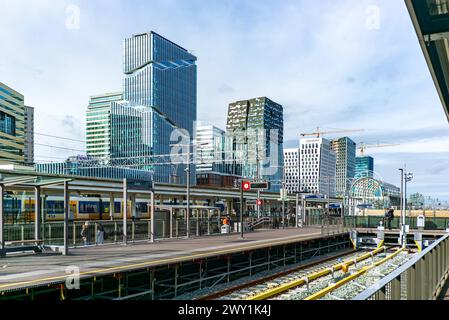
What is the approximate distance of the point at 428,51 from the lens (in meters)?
6.72

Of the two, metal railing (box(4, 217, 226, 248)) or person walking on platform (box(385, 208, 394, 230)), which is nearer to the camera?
metal railing (box(4, 217, 226, 248))

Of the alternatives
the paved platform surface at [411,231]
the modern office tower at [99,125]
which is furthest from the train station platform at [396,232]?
the modern office tower at [99,125]

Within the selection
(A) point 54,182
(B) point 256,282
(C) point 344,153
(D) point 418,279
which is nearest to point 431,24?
(D) point 418,279

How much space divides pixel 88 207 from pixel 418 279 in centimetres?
3394

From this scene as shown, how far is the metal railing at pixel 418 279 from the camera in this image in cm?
443

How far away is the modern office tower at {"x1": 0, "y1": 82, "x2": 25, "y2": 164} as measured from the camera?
220 feet

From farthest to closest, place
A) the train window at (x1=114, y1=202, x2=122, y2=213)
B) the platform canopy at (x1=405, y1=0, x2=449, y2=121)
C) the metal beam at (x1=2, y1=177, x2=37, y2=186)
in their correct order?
the train window at (x1=114, y1=202, x2=122, y2=213) < the metal beam at (x1=2, y1=177, x2=37, y2=186) < the platform canopy at (x1=405, y1=0, x2=449, y2=121)

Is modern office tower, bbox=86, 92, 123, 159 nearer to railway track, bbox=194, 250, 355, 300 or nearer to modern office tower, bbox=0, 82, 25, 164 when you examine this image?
modern office tower, bbox=0, 82, 25, 164

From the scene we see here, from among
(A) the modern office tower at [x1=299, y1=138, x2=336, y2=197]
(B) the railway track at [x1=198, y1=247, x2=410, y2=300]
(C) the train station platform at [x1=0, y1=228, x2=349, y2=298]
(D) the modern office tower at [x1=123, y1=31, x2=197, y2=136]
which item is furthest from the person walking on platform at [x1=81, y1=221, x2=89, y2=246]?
(A) the modern office tower at [x1=299, y1=138, x2=336, y2=197]

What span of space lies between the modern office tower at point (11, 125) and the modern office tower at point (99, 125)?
11.2 meters

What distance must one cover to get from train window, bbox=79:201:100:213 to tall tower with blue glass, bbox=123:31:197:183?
24.6 m

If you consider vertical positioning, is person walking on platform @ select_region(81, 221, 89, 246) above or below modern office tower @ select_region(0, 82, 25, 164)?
below
